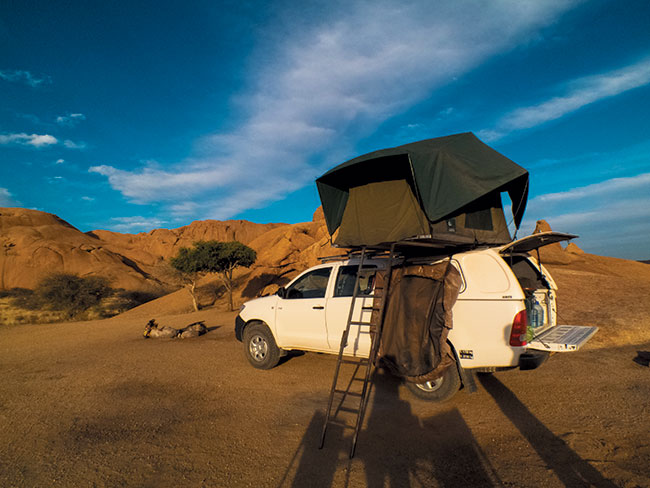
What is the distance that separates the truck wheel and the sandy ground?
0.54 feet

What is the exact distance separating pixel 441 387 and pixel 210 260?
54.7 feet

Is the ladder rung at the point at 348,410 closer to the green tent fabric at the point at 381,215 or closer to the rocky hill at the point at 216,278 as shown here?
the green tent fabric at the point at 381,215

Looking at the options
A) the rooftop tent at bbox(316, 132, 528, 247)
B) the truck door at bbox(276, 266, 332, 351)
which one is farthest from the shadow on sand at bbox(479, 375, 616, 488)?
the truck door at bbox(276, 266, 332, 351)

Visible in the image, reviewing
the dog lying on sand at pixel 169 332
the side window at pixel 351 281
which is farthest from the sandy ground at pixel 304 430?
the dog lying on sand at pixel 169 332

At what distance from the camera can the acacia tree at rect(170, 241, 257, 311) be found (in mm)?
19438

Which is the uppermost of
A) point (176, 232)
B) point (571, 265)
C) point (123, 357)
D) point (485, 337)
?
point (176, 232)

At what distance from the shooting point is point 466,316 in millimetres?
4688

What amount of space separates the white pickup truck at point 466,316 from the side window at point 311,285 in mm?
19

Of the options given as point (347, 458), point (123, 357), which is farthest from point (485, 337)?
point (123, 357)

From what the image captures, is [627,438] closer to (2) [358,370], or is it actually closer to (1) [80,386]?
(2) [358,370]

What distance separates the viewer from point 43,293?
64.1ft

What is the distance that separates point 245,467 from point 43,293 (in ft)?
71.5

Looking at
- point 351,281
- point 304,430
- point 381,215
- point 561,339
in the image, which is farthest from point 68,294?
point 561,339

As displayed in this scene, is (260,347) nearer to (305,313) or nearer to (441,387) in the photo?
(305,313)
